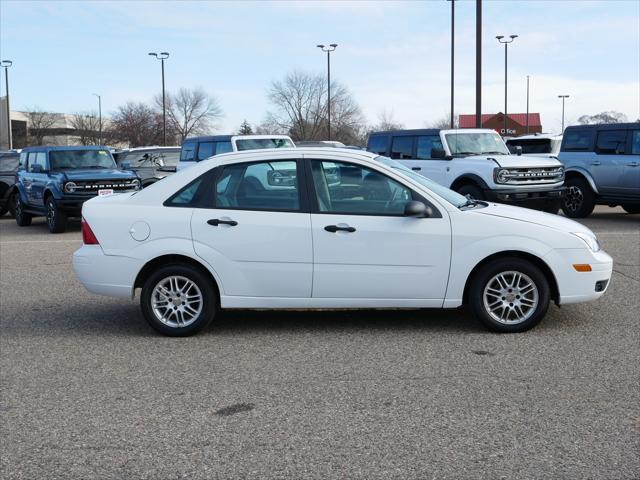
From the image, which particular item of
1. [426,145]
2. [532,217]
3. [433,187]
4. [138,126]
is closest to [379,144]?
[426,145]

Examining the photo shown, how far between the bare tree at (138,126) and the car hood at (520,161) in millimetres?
69238

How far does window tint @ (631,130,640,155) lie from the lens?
53.2 feet

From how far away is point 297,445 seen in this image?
4414 mm

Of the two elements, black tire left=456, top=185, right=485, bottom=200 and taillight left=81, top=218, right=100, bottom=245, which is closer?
taillight left=81, top=218, right=100, bottom=245

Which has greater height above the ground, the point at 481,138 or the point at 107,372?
the point at 481,138

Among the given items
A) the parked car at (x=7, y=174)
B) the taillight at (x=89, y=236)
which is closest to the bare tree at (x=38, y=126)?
the parked car at (x=7, y=174)

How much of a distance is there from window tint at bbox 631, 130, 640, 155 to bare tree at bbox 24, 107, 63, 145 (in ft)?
252

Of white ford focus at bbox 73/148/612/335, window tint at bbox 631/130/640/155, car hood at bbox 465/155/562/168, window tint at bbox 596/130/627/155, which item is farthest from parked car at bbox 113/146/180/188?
white ford focus at bbox 73/148/612/335

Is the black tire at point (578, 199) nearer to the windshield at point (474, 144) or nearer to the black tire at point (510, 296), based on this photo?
the windshield at point (474, 144)

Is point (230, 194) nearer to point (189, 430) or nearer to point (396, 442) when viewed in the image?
point (189, 430)

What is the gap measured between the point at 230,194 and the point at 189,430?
9.09 feet

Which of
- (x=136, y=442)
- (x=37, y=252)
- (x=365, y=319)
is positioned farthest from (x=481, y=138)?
(x=136, y=442)

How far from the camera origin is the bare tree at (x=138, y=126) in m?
82.6

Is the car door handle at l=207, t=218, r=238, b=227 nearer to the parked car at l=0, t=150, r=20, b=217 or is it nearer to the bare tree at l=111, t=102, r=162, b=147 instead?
the parked car at l=0, t=150, r=20, b=217
